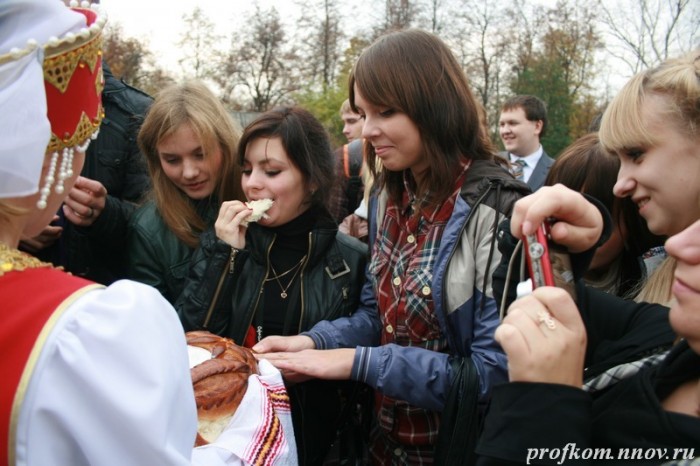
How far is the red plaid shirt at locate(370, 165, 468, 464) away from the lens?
2338mm

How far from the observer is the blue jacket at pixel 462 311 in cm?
217

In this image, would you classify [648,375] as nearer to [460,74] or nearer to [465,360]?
[465,360]

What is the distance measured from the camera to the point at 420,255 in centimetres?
237

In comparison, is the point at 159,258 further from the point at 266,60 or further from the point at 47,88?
the point at 266,60

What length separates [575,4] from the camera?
31109 mm

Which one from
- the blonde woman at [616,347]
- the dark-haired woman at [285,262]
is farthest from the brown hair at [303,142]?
the blonde woman at [616,347]

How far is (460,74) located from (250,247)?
1311 mm

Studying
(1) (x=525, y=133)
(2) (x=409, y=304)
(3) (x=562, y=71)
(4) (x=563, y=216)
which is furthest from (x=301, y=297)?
(3) (x=562, y=71)

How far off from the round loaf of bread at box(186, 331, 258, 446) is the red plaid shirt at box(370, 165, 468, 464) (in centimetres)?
71

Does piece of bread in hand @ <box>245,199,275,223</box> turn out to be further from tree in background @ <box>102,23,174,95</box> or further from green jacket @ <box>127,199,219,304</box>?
tree in background @ <box>102,23,174,95</box>

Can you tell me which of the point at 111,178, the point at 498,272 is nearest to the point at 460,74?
the point at 498,272

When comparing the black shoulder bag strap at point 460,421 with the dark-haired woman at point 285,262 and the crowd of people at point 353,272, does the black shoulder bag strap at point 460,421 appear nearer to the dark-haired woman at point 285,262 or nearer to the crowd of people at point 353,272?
the crowd of people at point 353,272

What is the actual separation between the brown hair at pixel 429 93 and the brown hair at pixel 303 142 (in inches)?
25.5

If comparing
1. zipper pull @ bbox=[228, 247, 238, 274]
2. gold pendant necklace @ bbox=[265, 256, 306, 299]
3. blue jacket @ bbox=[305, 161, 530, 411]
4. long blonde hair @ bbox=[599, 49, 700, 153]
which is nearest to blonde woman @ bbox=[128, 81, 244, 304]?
zipper pull @ bbox=[228, 247, 238, 274]
